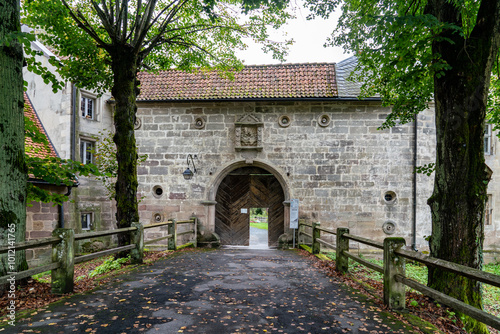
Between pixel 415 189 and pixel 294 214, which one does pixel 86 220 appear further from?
pixel 415 189

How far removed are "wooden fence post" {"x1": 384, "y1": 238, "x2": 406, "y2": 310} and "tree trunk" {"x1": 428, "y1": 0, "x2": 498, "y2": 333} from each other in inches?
29.4

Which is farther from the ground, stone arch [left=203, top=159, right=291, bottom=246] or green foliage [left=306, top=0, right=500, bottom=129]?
green foliage [left=306, top=0, right=500, bottom=129]

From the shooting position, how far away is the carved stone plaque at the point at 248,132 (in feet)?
38.8

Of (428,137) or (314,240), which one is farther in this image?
(428,137)

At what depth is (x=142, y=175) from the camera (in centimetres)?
1215

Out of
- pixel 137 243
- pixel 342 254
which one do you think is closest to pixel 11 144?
pixel 137 243

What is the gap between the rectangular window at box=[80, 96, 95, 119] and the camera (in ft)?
40.3

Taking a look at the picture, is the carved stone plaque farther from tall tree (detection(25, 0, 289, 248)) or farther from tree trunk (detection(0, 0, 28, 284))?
tree trunk (detection(0, 0, 28, 284))

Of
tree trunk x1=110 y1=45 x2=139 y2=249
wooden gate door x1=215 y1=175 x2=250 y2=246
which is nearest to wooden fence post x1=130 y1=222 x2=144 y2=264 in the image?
tree trunk x1=110 y1=45 x2=139 y2=249

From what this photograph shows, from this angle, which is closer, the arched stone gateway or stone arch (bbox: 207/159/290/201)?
stone arch (bbox: 207/159/290/201)

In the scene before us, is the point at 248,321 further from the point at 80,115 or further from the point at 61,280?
the point at 80,115

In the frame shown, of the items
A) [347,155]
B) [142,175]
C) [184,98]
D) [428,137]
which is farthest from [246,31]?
[428,137]

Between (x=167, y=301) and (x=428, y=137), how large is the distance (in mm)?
10508

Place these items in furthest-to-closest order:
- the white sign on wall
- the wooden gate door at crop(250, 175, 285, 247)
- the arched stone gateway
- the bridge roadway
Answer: the arched stone gateway
the wooden gate door at crop(250, 175, 285, 247)
the white sign on wall
the bridge roadway
